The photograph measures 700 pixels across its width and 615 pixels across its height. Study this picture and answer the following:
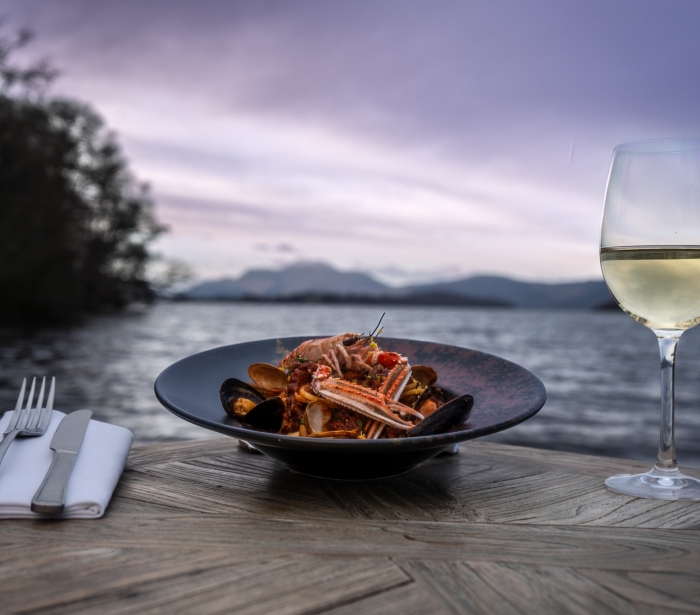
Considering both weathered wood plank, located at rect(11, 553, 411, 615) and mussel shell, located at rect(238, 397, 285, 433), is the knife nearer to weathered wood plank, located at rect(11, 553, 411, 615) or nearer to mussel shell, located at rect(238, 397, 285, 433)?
weathered wood plank, located at rect(11, 553, 411, 615)

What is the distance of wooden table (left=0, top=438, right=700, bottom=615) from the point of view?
993 millimetres

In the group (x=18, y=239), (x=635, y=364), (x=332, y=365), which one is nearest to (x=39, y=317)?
(x=18, y=239)

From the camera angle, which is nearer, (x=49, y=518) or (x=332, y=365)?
(x=49, y=518)

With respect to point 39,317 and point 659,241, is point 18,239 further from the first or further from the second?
point 659,241

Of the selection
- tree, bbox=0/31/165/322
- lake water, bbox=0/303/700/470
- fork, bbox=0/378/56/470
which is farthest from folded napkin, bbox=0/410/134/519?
tree, bbox=0/31/165/322

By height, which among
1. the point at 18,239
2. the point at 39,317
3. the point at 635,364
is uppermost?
the point at 18,239

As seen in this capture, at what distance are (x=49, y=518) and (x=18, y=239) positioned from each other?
34.7 m

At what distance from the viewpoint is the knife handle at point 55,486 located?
4.19 ft

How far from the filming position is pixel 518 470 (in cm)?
182

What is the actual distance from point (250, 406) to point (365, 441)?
23.4 inches

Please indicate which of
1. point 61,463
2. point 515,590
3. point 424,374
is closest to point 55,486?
point 61,463

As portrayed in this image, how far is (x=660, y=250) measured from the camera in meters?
1.49

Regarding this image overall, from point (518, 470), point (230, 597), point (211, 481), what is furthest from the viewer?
point (518, 470)

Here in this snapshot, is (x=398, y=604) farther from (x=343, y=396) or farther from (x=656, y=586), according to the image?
(x=343, y=396)
